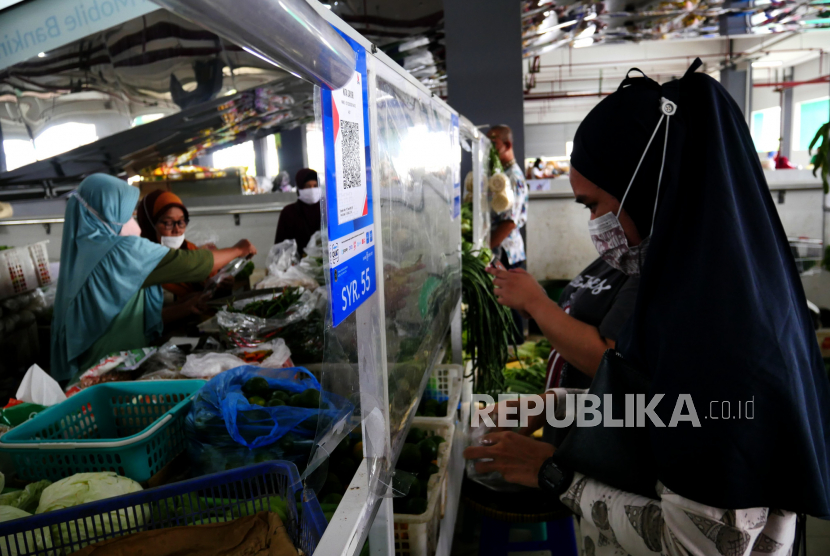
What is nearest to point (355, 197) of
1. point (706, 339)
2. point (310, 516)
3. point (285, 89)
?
point (310, 516)

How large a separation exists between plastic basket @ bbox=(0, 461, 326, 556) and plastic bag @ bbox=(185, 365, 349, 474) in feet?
0.69

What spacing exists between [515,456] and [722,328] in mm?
582

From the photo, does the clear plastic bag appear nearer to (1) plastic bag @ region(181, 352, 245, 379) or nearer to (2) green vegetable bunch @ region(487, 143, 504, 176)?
(1) plastic bag @ region(181, 352, 245, 379)

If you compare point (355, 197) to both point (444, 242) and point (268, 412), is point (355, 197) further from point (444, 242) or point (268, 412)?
point (444, 242)

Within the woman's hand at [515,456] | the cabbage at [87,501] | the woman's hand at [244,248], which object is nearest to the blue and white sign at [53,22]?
the woman's hand at [244,248]

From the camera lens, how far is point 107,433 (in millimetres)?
1614

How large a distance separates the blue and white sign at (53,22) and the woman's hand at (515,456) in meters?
3.33

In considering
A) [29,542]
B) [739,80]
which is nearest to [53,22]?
[29,542]

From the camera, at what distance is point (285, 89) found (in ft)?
14.3

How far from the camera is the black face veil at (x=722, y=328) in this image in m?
0.90

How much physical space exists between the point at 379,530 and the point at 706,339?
65 centimetres

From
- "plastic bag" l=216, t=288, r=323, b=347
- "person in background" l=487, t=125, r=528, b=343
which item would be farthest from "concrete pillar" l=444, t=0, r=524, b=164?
"plastic bag" l=216, t=288, r=323, b=347

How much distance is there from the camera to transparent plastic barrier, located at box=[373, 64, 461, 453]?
101 centimetres

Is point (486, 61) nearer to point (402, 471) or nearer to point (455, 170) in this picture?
point (455, 170)
